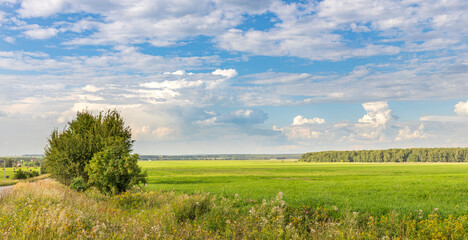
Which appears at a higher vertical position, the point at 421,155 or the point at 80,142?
the point at 80,142

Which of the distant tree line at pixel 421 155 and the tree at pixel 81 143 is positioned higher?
the tree at pixel 81 143

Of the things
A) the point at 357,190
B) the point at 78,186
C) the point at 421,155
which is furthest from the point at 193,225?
the point at 421,155

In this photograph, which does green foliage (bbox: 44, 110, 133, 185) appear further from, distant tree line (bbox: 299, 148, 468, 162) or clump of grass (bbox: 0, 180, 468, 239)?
distant tree line (bbox: 299, 148, 468, 162)

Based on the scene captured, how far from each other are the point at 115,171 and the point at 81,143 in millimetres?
11591

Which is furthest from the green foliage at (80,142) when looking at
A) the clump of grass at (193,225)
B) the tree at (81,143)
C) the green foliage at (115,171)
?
the clump of grass at (193,225)

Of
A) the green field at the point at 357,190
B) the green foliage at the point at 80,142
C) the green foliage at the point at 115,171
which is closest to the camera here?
the green field at the point at 357,190

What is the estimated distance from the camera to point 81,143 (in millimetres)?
32375

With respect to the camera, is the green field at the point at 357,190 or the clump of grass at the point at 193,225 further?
the green field at the point at 357,190

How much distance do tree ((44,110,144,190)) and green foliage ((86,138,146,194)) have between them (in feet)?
20.0

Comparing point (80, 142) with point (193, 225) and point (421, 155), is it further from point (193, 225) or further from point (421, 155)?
point (421, 155)

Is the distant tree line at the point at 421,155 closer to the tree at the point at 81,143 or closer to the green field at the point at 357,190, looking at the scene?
the green field at the point at 357,190

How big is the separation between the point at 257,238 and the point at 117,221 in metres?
5.08

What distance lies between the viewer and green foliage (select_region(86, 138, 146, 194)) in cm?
2284

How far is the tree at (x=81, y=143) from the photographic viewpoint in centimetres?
3212
